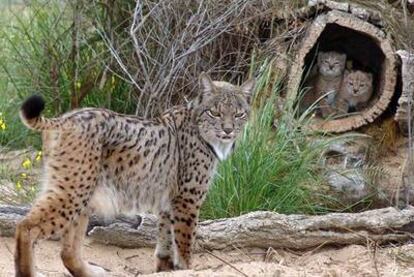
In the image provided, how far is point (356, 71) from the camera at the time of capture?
948 centimetres

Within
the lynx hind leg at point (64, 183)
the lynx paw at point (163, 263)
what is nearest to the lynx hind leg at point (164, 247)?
the lynx paw at point (163, 263)

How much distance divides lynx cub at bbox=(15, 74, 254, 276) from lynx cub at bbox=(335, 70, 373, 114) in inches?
134

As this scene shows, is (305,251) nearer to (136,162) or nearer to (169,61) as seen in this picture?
(136,162)

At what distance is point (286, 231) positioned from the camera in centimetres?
580

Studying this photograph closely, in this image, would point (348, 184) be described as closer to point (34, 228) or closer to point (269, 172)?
point (269, 172)

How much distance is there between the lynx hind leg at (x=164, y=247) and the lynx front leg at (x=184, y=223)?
0.13 metres

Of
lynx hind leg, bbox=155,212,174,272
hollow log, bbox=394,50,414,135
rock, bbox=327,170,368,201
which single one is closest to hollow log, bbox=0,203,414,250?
lynx hind leg, bbox=155,212,174,272

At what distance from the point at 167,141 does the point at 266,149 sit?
1.46 metres

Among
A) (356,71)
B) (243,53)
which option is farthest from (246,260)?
(356,71)

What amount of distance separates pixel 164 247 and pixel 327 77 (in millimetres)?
4138

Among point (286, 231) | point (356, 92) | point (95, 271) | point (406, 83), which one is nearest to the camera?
point (95, 271)

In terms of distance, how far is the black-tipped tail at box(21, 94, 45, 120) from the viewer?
465cm

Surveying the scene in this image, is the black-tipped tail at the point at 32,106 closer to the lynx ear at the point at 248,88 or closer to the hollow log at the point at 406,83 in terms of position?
the lynx ear at the point at 248,88

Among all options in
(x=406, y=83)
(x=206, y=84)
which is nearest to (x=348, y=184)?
(x=406, y=83)
